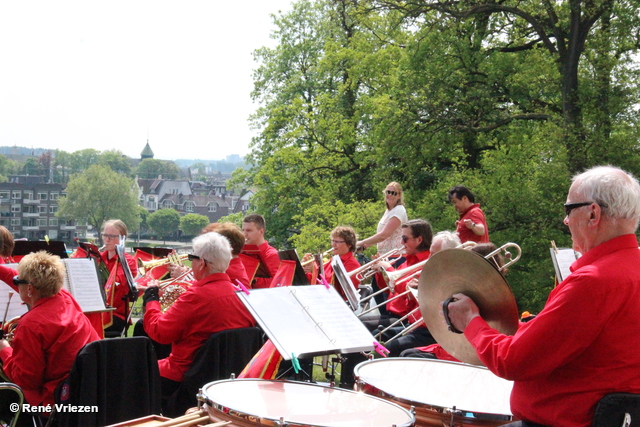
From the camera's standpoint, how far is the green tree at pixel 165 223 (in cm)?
3928

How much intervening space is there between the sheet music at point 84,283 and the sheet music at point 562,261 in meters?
3.69

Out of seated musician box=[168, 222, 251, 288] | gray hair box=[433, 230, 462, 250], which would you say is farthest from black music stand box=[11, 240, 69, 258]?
gray hair box=[433, 230, 462, 250]

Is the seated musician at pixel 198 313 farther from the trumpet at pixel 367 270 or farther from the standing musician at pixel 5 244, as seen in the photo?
the standing musician at pixel 5 244

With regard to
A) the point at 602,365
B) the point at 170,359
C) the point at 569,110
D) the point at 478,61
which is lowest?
the point at 170,359

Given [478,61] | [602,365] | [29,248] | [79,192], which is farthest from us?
[79,192]

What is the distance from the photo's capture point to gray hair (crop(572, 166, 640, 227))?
215cm

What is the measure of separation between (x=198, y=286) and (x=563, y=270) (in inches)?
121

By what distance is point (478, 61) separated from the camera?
45.4ft

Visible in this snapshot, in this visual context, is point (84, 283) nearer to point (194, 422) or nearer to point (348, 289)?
point (348, 289)

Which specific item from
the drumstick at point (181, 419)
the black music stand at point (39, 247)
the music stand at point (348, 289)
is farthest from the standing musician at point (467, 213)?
the drumstick at point (181, 419)

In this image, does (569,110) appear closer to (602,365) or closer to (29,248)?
(29,248)

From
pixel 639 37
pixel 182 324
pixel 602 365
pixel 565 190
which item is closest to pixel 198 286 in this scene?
pixel 182 324

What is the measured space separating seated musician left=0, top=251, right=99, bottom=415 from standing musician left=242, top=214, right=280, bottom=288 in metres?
2.80

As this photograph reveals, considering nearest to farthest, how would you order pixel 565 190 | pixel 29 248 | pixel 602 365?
pixel 602 365 < pixel 29 248 < pixel 565 190
